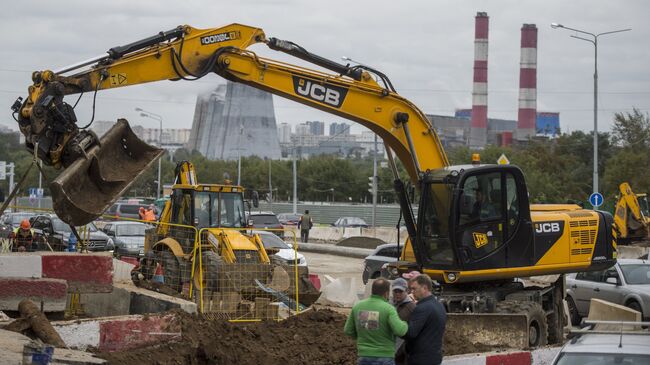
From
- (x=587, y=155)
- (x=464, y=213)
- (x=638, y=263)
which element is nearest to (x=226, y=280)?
(x=464, y=213)

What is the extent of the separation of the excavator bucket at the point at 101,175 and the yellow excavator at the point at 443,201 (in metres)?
0.91

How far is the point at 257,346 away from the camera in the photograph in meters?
13.7

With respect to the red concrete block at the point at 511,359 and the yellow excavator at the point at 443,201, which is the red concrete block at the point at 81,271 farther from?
the red concrete block at the point at 511,359

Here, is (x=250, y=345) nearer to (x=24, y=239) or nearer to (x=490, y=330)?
(x=490, y=330)

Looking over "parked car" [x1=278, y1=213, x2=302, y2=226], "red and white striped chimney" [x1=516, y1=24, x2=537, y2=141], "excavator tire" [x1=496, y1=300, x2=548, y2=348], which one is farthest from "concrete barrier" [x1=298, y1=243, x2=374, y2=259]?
"red and white striped chimney" [x1=516, y1=24, x2=537, y2=141]

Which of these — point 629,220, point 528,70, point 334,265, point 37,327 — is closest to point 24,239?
point 37,327

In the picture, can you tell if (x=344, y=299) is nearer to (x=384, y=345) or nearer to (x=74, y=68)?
(x=74, y=68)

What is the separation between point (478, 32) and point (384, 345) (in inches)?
4317

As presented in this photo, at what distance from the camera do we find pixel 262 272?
17.9 metres

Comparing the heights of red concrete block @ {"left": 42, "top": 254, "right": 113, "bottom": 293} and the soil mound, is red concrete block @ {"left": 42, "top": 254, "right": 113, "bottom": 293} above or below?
above

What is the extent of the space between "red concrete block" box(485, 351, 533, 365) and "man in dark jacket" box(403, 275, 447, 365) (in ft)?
9.48

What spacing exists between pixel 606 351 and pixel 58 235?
22.4 metres

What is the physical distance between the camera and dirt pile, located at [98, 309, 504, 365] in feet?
42.7

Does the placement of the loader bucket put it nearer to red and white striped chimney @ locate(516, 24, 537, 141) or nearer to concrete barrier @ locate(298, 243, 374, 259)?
concrete barrier @ locate(298, 243, 374, 259)
